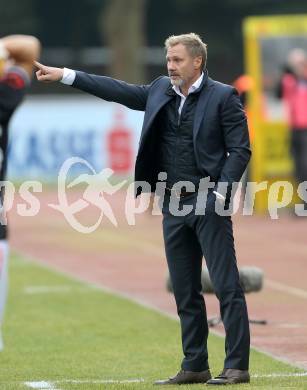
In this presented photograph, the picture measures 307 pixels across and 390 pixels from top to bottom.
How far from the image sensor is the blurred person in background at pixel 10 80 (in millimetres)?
7754

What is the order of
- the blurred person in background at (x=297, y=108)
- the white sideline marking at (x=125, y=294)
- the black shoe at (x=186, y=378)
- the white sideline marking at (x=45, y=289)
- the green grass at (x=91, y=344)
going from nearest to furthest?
the black shoe at (x=186, y=378), the green grass at (x=91, y=344), the white sideline marking at (x=125, y=294), the white sideline marking at (x=45, y=289), the blurred person in background at (x=297, y=108)

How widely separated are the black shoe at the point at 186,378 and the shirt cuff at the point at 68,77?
1.93m

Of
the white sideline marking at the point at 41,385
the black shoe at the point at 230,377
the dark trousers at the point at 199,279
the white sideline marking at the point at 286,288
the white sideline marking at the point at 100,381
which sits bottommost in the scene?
the white sideline marking at the point at 286,288

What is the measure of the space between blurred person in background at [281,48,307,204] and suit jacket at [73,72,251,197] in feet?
46.3

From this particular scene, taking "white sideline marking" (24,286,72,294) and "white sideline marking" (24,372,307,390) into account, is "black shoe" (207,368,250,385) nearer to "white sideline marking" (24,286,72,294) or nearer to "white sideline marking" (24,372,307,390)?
"white sideline marking" (24,372,307,390)

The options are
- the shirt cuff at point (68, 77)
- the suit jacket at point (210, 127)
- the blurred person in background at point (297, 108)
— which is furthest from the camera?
the blurred person in background at point (297, 108)

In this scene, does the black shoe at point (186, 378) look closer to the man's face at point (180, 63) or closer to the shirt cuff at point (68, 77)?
the man's face at point (180, 63)

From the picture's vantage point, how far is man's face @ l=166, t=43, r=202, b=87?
28.7 feet

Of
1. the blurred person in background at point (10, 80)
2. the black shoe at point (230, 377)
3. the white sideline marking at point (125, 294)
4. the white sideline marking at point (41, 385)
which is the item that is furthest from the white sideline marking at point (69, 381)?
the white sideline marking at point (125, 294)

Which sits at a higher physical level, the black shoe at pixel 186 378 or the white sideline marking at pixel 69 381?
the black shoe at pixel 186 378

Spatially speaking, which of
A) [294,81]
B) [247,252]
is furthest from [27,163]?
[247,252]

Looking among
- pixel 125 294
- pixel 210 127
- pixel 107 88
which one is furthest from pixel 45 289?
pixel 210 127

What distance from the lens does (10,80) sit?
7.96m

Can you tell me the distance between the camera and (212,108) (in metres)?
8.76
